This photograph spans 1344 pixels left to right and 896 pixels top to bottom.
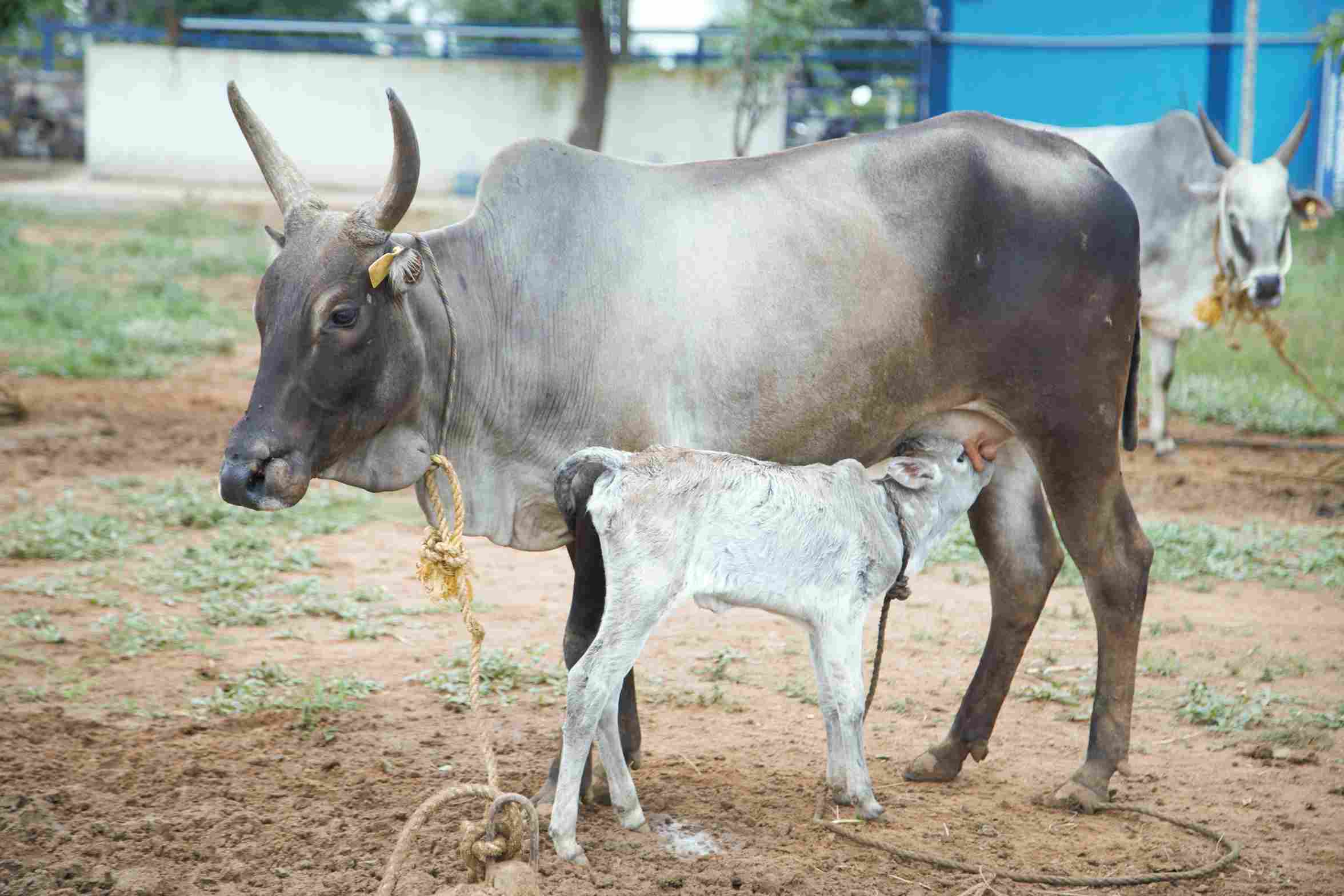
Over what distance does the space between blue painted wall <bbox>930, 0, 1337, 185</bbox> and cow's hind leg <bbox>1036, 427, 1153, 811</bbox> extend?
37.6ft

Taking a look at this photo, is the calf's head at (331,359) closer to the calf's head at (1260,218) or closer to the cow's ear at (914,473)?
the cow's ear at (914,473)

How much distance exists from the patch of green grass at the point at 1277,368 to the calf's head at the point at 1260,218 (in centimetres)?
129

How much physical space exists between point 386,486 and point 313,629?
2.17m

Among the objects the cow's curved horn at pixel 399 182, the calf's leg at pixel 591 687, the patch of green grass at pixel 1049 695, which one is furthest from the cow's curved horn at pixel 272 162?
the patch of green grass at pixel 1049 695

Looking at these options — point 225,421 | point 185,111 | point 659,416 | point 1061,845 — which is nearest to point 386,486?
point 659,416

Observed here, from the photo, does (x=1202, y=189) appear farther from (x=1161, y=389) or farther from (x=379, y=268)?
(x=379, y=268)

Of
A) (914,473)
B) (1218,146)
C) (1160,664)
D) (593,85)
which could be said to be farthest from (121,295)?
(914,473)

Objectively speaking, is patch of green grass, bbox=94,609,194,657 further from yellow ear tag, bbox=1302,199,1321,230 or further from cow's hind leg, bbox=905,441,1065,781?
yellow ear tag, bbox=1302,199,1321,230

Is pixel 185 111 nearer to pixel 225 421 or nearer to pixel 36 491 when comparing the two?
pixel 225 421

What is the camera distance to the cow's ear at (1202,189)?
→ 879 cm

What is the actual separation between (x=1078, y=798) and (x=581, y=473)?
5.90 feet

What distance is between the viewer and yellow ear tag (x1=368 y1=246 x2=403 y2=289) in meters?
3.40

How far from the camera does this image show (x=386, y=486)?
3652mm

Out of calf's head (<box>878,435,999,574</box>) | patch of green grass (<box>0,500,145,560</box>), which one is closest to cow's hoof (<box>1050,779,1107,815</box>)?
calf's head (<box>878,435,999,574</box>)
